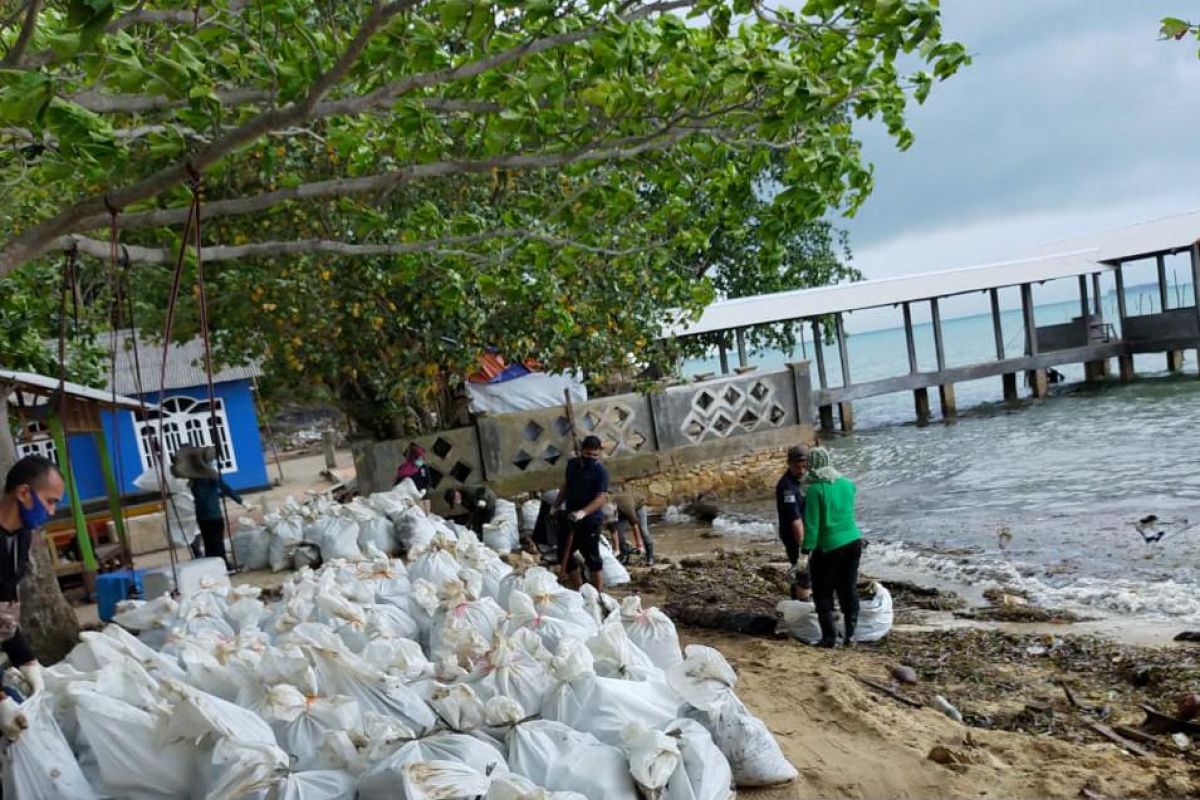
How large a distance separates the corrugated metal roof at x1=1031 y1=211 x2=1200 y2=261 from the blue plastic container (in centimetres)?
2322

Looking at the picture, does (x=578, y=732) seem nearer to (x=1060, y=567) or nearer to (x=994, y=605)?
(x=994, y=605)

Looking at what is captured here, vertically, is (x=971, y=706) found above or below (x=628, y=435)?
below

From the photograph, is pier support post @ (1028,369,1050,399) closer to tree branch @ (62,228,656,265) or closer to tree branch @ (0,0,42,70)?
tree branch @ (62,228,656,265)

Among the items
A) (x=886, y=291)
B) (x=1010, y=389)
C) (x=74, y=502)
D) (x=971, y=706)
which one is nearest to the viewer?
(x=971, y=706)

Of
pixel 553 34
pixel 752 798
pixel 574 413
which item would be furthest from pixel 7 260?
pixel 574 413

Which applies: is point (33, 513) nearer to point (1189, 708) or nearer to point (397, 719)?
point (397, 719)

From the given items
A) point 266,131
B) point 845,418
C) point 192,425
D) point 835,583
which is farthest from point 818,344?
point 266,131

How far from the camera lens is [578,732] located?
3.23m

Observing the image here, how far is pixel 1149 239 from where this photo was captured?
Result: 77.5 ft

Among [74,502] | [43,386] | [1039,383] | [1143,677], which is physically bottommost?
[1039,383]

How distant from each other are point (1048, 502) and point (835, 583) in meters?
7.15

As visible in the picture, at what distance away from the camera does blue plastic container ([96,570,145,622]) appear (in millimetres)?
7508

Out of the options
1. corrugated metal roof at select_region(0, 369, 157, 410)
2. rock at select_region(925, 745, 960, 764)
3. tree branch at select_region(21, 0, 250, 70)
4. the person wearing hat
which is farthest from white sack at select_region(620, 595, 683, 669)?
the person wearing hat

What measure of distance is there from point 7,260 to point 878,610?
5.53 metres
